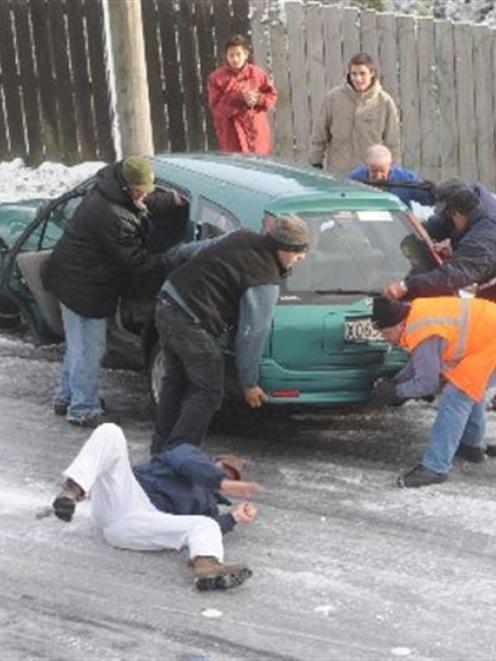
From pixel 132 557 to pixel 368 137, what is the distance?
5.22m

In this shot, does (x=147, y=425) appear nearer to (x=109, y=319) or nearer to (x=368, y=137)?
(x=109, y=319)

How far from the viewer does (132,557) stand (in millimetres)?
6812

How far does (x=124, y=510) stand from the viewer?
22.3 ft

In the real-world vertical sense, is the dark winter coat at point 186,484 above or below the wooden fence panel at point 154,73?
below

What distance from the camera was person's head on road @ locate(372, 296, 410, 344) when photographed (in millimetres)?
7535

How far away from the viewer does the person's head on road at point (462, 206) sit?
27.0ft

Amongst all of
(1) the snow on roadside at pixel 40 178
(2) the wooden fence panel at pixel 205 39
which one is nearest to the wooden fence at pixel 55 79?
(1) the snow on roadside at pixel 40 178

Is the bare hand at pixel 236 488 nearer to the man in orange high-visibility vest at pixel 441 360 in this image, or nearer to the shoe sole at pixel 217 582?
the shoe sole at pixel 217 582

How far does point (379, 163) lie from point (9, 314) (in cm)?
321

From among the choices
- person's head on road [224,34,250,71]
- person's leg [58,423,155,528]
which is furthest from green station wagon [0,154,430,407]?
person's head on road [224,34,250,71]

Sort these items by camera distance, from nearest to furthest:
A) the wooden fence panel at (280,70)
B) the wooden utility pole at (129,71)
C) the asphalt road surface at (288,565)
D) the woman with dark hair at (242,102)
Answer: the asphalt road surface at (288,565) → the wooden utility pole at (129,71) → the woman with dark hair at (242,102) → the wooden fence panel at (280,70)

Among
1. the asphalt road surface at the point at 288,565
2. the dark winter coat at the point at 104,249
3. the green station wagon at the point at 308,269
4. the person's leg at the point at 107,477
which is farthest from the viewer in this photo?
the dark winter coat at the point at 104,249

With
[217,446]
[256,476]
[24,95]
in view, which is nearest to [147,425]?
[217,446]

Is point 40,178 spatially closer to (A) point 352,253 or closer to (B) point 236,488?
(A) point 352,253
